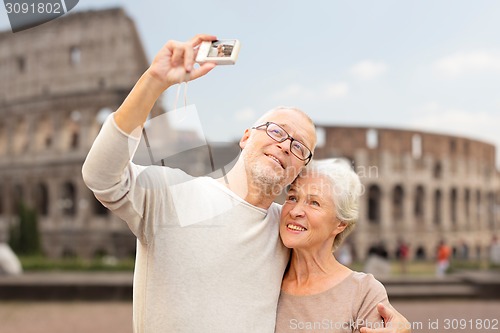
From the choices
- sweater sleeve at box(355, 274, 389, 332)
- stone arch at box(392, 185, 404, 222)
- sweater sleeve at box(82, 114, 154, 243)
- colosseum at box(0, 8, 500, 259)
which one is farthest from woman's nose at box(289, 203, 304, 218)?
stone arch at box(392, 185, 404, 222)

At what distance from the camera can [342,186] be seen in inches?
74.4

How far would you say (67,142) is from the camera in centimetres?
2281

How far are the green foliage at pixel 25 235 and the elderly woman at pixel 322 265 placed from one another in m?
16.1

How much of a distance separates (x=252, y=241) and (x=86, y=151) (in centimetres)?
2063

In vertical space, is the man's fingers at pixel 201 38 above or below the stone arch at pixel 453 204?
above

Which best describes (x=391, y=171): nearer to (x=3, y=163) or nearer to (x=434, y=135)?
(x=434, y=135)

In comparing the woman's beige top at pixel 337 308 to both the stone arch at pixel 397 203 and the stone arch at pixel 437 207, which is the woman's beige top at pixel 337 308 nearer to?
the stone arch at pixel 397 203

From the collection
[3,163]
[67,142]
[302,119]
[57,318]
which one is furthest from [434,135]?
[302,119]

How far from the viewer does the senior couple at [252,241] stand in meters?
1.71

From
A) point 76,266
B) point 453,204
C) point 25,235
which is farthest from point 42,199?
point 453,204

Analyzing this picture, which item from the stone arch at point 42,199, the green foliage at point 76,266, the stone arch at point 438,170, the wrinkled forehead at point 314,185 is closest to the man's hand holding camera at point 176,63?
the wrinkled forehead at point 314,185

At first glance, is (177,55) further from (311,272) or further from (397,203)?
(397,203)

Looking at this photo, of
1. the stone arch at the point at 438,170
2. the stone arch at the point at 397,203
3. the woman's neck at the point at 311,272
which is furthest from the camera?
the stone arch at the point at 438,170

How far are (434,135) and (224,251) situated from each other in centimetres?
2716
